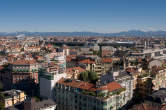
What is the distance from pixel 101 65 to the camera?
7450cm

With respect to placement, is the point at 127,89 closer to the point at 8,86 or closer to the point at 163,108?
the point at 163,108

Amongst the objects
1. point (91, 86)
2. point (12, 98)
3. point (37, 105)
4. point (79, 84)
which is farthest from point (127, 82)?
point (12, 98)

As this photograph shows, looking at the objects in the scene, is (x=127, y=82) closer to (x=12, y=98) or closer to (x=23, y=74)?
(x=12, y=98)

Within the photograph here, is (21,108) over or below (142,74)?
below

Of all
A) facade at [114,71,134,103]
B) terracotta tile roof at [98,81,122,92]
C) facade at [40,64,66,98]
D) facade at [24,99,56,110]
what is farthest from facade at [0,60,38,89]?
terracotta tile roof at [98,81,122,92]

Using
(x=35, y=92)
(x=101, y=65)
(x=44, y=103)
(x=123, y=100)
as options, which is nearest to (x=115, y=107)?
(x=123, y=100)

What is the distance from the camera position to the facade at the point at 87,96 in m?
39.6

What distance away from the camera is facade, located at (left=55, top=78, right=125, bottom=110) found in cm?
3959

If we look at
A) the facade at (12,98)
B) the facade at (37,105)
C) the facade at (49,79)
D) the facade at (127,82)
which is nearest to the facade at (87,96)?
the facade at (49,79)

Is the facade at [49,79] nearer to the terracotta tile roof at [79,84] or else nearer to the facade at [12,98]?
the terracotta tile roof at [79,84]

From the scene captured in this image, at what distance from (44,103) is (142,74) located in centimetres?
2728

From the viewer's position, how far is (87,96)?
41.2 metres

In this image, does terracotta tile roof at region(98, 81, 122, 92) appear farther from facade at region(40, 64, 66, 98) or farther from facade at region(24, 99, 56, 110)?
facade at region(40, 64, 66, 98)

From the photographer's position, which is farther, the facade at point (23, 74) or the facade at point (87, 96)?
the facade at point (23, 74)
